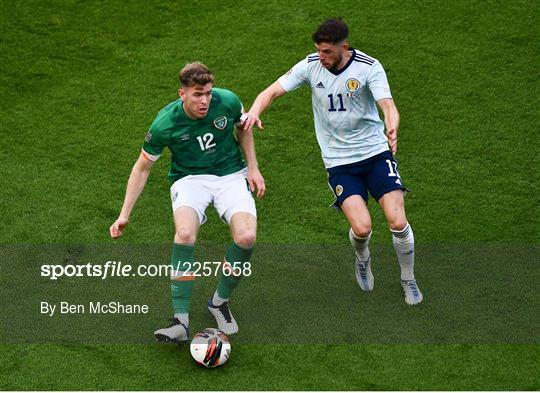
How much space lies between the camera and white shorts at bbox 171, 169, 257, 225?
7.86 m

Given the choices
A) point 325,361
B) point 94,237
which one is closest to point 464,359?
point 325,361

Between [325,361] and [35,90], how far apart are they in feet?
17.3

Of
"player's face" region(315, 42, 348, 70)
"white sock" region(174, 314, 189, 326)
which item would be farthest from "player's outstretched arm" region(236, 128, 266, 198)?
"white sock" region(174, 314, 189, 326)

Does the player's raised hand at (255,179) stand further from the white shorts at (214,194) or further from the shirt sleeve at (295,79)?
the shirt sleeve at (295,79)

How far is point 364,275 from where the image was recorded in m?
8.46

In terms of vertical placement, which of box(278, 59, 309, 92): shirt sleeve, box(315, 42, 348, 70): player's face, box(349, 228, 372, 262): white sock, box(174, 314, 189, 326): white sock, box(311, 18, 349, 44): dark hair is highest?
box(311, 18, 349, 44): dark hair

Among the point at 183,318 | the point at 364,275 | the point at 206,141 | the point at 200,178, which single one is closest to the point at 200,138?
the point at 206,141

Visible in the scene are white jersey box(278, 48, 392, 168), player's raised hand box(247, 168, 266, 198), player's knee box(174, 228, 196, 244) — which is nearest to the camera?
player's knee box(174, 228, 196, 244)

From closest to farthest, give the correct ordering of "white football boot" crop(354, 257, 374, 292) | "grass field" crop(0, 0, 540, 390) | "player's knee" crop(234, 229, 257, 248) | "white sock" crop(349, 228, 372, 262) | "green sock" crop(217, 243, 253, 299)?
1. "grass field" crop(0, 0, 540, 390)
2. "player's knee" crop(234, 229, 257, 248)
3. "green sock" crop(217, 243, 253, 299)
4. "white sock" crop(349, 228, 372, 262)
5. "white football boot" crop(354, 257, 374, 292)

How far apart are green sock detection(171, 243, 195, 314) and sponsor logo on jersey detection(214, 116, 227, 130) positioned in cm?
95

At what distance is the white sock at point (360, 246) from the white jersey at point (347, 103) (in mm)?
610

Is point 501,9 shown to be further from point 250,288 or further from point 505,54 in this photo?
point 250,288

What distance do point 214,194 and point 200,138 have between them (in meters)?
0.46

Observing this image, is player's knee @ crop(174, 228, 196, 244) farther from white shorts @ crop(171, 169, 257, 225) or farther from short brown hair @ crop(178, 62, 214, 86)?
short brown hair @ crop(178, 62, 214, 86)
